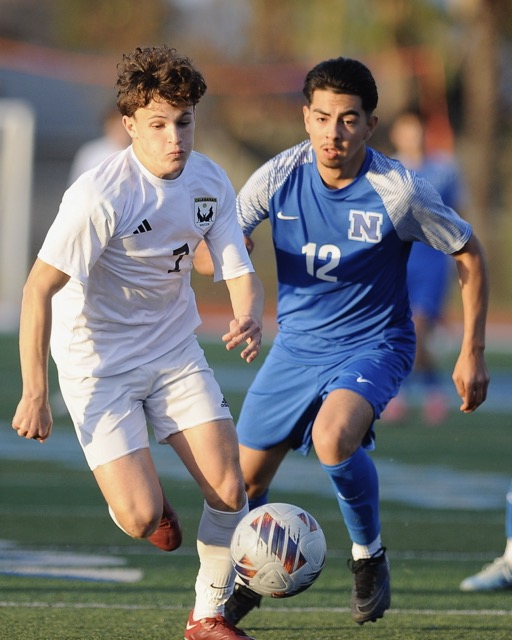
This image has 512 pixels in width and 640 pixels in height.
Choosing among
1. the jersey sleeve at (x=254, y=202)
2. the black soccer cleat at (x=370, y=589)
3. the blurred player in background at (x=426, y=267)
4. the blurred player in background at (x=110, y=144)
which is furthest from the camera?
the blurred player in background at (x=426, y=267)

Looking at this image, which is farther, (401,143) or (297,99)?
(297,99)

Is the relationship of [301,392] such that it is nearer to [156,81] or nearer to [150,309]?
[150,309]

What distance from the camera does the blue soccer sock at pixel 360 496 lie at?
17.0 feet

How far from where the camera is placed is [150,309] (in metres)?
4.88

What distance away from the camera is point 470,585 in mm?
5832

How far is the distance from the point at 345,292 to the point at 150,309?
3.34 ft

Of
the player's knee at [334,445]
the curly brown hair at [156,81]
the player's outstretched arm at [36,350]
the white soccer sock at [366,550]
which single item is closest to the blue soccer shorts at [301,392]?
the player's knee at [334,445]

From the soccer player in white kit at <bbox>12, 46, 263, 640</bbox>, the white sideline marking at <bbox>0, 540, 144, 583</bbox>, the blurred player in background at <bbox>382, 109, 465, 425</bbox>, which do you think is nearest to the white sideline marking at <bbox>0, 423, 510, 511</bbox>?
the blurred player in background at <bbox>382, 109, 465, 425</bbox>

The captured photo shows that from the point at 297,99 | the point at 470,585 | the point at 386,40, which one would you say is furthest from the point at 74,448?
the point at 386,40

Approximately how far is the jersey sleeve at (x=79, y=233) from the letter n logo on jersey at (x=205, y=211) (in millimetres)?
369

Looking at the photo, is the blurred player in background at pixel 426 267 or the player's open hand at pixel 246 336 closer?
the player's open hand at pixel 246 336

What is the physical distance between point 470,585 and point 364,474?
0.99 meters

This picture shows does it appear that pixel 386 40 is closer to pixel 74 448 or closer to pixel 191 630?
pixel 74 448

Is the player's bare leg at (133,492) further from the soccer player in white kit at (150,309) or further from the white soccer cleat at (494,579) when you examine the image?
the white soccer cleat at (494,579)
